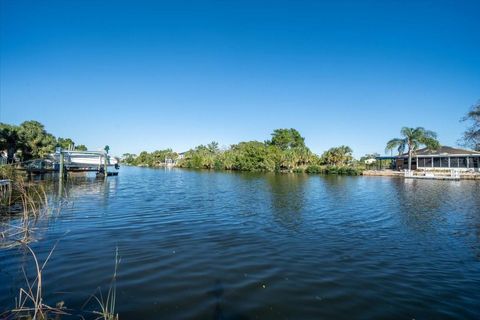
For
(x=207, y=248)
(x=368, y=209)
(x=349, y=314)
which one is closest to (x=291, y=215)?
(x=368, y=209)

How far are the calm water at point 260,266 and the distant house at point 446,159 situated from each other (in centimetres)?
5576

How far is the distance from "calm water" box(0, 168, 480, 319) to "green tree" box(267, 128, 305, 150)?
101012 mm

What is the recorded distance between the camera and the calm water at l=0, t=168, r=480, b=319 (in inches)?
214

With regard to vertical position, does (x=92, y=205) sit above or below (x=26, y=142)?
below

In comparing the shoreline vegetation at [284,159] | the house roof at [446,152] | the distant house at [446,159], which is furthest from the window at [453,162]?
the shoreline vegetation at [284,159]

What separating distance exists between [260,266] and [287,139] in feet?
356

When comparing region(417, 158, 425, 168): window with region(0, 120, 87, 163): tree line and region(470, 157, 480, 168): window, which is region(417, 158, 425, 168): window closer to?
region(470, 157, 480, 168): window

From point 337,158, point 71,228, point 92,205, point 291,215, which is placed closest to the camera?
point 71,228

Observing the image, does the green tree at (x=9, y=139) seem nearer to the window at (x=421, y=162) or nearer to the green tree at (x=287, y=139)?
the window at (x=421, y=162)

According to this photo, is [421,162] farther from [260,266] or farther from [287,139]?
[260,266]

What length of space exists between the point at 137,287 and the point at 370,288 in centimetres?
518

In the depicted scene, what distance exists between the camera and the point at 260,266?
24.9 ft

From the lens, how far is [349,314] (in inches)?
206

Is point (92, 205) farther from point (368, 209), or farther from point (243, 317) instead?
point (368, 209)
